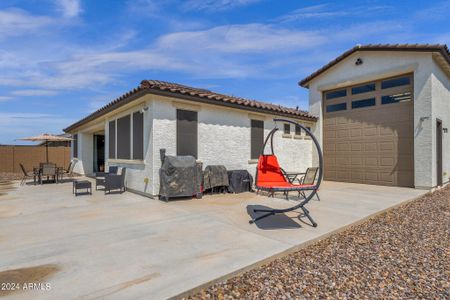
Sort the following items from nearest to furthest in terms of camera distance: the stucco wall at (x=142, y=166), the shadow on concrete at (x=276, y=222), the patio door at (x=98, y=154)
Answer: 1. the shadow on concrete at (x=276, y=222)
2. the stucco wall at (x=142, y=166)
3. the patio door at (x=98, y=154)

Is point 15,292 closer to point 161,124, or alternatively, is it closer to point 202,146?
point 161,124

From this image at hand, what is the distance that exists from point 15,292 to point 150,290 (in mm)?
1290

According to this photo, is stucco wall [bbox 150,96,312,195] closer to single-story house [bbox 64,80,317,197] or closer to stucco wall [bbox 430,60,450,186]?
single-story house [bbox 64,80,317,197]

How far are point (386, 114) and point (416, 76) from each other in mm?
1696

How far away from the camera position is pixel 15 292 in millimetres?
2293

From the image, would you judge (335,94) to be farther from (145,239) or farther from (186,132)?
(145,239)

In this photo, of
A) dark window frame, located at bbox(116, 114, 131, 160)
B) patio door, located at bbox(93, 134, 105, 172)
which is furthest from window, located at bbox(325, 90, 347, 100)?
patio door, located at bbox(93, 134, 105, 172)

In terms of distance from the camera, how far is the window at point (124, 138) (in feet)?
28.6

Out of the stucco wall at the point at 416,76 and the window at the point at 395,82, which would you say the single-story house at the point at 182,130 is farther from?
the window at the point at 395,82

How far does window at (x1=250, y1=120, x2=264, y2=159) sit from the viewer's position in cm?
967

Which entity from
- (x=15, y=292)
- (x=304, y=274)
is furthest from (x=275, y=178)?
(x=15, y=292)

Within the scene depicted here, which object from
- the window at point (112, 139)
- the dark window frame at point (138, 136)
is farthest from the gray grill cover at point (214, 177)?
the window at point (112, 139)

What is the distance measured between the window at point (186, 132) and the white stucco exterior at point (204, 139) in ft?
0.56

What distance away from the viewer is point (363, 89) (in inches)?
427
